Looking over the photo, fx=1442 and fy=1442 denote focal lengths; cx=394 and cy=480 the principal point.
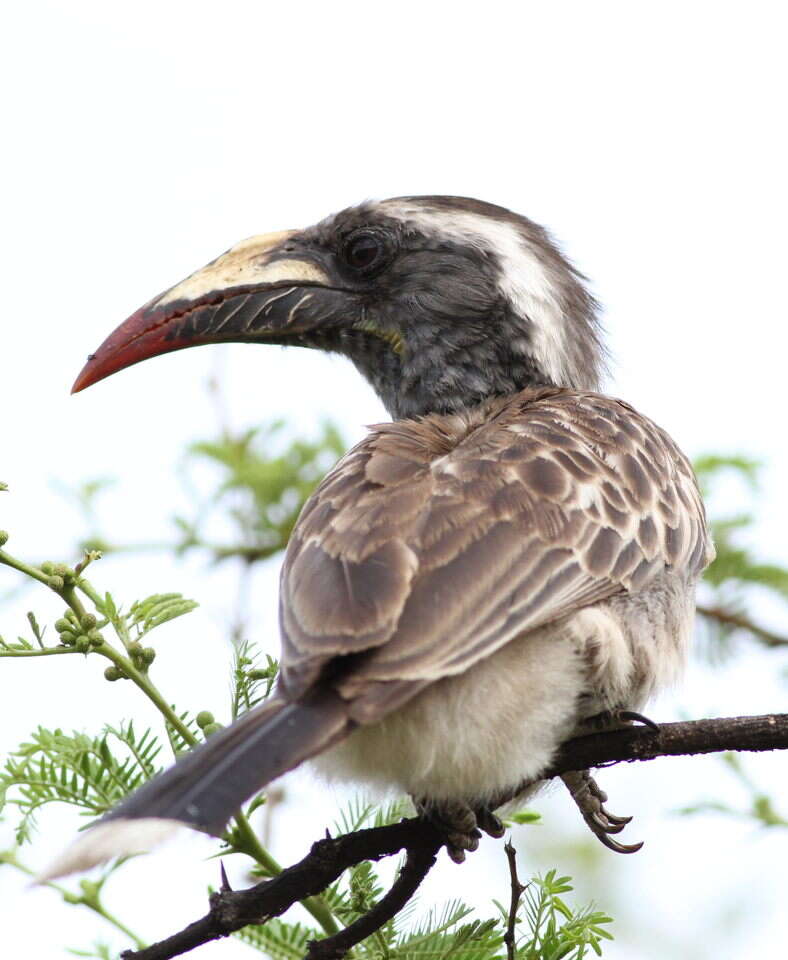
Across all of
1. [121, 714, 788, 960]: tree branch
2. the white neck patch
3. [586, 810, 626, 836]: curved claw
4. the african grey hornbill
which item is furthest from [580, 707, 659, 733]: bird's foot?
the white neck patch

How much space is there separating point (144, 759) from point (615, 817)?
4.58 feet

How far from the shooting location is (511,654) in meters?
3.06

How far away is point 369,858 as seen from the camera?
114 inches

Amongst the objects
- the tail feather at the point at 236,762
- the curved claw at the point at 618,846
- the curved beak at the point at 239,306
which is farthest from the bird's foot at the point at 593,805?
the curved beak at the point at 239,306

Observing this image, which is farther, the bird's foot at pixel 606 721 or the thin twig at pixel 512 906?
the bird's foot at pixel 606 721

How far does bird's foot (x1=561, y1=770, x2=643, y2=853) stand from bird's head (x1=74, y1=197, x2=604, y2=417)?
1319mm

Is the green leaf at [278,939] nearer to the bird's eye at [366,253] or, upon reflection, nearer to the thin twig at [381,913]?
the thin twig at [381,913]

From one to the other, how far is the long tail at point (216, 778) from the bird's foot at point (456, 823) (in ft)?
1.89

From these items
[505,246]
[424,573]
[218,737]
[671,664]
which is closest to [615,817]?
[671,664]

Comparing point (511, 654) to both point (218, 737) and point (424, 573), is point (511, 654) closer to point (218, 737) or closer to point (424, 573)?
point (424, 573)

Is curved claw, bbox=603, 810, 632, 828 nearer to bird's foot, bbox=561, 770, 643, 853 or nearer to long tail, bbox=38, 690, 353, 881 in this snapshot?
bird's foot, bbox=561, 770, 643, 853

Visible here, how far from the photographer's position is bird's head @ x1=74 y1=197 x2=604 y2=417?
459 centimetres

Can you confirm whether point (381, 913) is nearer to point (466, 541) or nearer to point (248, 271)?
point (466, 541)

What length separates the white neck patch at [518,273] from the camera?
467 cm
